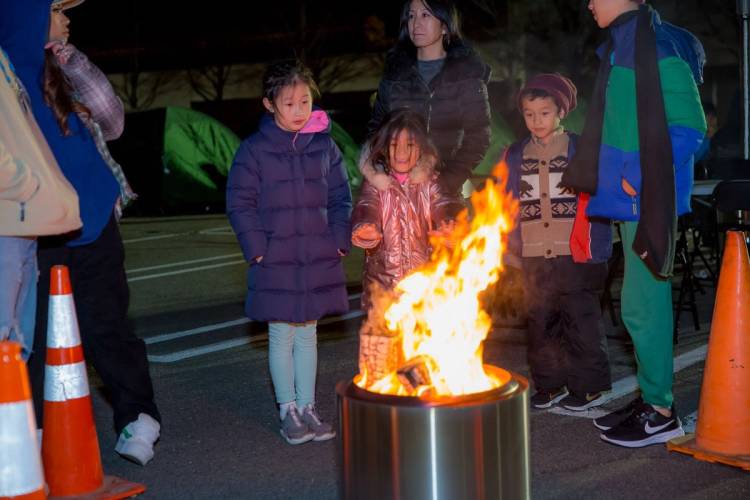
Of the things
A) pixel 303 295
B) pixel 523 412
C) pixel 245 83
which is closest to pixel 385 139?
pixel 303 295

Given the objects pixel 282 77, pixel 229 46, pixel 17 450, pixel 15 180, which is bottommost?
pixel 17 450

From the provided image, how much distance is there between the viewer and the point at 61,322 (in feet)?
14.1

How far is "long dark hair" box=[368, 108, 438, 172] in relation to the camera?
5.30m

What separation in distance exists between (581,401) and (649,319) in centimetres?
96

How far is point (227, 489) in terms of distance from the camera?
4.57m

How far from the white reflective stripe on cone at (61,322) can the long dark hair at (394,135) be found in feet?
5.84

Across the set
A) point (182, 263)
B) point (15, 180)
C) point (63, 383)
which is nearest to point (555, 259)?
point (63, 383)

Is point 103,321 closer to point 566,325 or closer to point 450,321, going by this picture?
point 450,321

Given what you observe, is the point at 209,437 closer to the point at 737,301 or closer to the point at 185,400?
the point at 185,400

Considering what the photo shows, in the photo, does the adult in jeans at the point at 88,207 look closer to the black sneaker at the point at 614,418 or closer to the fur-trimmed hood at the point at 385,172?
the fur-trimmed hood at the point at 385,172

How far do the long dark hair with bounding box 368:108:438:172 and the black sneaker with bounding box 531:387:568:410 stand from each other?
1.52 meters

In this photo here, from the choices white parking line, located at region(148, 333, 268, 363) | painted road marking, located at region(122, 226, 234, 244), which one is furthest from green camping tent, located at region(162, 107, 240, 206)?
white parking line, located at region(148, 333, 268, 363)

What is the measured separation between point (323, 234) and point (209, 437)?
1222 millimetres

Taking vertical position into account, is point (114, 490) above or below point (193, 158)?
below
